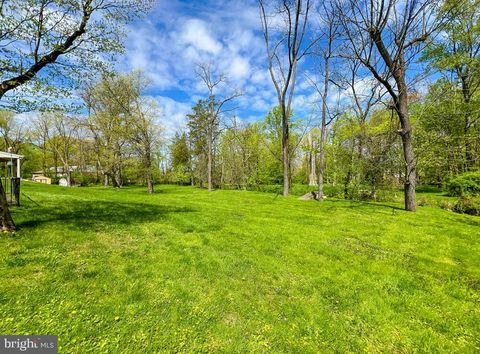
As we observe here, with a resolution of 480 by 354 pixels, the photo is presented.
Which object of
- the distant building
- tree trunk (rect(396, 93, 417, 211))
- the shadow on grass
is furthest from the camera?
the distant building

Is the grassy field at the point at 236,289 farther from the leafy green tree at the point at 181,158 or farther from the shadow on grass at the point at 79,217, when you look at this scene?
the leafy green tree at the point at 181,158

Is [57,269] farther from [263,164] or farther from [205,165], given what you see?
[205,165]

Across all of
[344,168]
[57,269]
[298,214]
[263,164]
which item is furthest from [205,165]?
[57,269]

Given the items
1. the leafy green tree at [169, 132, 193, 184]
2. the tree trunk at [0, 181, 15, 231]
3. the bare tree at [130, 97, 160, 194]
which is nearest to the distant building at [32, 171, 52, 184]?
the leafy green tree at [169, 132, 193, 184]

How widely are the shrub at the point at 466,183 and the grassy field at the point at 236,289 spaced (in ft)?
25.0

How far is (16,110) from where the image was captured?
522 cm

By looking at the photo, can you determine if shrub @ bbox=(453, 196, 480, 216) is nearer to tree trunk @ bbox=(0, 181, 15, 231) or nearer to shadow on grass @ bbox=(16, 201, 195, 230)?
shadow on grass @ bbox=(16, 201, 195, 230)

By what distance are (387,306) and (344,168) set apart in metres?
13.6

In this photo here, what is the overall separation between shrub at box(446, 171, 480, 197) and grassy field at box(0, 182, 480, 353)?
763 cm

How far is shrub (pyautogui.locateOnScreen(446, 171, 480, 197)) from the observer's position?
38.4ft

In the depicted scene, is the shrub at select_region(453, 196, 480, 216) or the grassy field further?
the shrub at select_region(453, 196, 480, 216)

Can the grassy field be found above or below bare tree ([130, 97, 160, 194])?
below

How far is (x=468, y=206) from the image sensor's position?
432 inches

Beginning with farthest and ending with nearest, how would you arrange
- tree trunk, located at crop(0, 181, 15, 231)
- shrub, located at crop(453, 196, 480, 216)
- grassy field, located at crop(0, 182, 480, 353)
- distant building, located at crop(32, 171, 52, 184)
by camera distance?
1. distant building, located at crop(32, 171, 52, 184)
2. shrub, located at crop(453, 196, 480, 216)
3. tree trunk, located at crop(0, 181, 15, 231)
4. grassy field, located at crop(0, 182, 480, 353)
